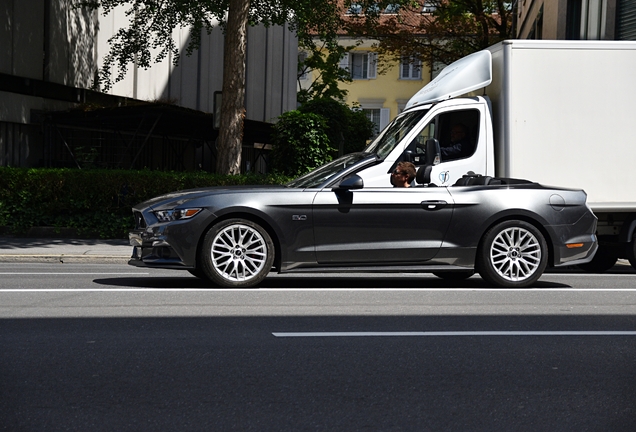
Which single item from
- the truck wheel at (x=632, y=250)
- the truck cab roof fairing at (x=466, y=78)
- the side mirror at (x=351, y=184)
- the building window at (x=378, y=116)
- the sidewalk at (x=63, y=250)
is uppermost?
the building window at (x=378, y=116)

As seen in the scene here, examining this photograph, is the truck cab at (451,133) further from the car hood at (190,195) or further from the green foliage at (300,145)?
the green foliage at (300,145)

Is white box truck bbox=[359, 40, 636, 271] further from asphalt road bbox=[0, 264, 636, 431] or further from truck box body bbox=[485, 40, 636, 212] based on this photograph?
asphalt road bbox=[0, 264, 636, 431]

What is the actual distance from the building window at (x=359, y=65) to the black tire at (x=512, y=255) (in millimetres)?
50532

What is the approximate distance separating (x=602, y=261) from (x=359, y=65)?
159ft

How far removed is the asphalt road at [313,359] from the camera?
4816mm

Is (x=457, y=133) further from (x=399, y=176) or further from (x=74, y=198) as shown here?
(x=74, y=198)

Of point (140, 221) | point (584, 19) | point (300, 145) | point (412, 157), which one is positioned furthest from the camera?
point (584, 19)

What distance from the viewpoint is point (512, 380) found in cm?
569

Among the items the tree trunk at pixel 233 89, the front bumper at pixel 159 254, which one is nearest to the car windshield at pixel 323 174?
the front bumper at pixel 159 254

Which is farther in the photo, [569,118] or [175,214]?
[569,118]

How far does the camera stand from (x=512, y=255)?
34.0 ft

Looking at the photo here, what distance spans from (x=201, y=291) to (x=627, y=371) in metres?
4.79

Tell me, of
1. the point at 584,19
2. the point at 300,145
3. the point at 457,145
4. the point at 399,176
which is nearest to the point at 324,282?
the point at 399,176

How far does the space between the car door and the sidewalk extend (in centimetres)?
538
